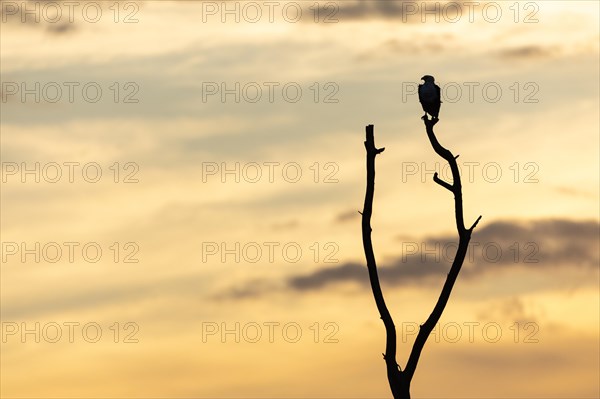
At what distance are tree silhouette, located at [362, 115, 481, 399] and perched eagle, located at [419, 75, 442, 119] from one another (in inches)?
316

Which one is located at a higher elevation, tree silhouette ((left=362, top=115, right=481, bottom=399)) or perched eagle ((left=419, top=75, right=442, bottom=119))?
perched eagle ((left=419, top=75, right=442, bottom=119))

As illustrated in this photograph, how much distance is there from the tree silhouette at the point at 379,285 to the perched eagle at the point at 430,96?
8029 mm

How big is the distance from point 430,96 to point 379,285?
11657 mm

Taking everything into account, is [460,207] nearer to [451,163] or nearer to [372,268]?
[451,163]

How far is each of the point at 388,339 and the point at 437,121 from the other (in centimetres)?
616

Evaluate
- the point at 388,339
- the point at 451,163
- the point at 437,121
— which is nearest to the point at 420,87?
the point at 437,121

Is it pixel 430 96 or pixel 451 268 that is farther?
pixel 430 96

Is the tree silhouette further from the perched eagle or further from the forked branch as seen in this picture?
the perched eagle

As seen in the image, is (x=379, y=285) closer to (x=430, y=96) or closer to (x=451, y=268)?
(x=451, y=268)

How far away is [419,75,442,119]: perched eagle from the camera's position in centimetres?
3334

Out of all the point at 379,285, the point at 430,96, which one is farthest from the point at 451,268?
the point at 430,96

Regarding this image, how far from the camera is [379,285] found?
24.7m

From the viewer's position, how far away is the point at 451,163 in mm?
24875

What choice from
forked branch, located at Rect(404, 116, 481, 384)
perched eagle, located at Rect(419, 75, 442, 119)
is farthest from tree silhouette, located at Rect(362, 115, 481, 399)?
perched eagle, located at Rect(419, 75, 442, 119)
